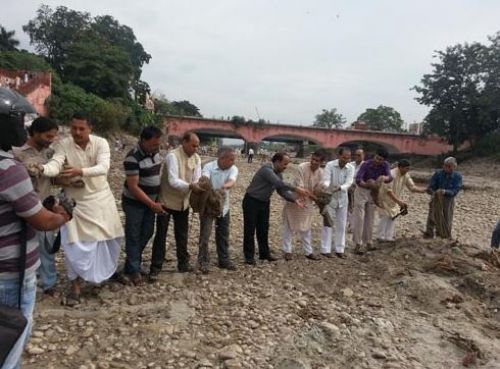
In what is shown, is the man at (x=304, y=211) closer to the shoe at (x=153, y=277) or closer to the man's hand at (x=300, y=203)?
the man's hand at (x=300, y=203)

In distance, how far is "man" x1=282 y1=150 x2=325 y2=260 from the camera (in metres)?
5.99

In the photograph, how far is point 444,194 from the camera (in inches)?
281

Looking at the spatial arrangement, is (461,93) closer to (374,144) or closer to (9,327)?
(374,144)

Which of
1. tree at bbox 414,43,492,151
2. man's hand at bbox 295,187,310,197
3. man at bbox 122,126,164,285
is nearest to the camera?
man at bbox 122,126,164,285

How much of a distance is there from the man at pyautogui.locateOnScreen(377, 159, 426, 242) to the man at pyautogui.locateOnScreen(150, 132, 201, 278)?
330cm

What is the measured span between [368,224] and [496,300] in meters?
2.32

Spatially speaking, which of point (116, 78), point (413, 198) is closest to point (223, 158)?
point (413, 198)

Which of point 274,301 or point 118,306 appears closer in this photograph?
point 118,306

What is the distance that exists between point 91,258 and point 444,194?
222 inches

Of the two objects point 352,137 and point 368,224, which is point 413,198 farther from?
point 352,137

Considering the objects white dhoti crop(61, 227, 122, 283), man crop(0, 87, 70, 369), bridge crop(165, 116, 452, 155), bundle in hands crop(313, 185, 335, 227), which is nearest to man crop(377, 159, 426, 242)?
bundle in hands crop(313, 185, 335, 227)

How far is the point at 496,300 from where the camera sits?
4.80 metres

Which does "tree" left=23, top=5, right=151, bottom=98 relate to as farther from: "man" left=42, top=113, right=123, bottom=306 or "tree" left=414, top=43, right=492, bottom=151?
"man" left=42, top=113, right=123, bottom=306

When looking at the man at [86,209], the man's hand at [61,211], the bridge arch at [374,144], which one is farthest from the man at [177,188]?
the bridge arch at [374,144]
